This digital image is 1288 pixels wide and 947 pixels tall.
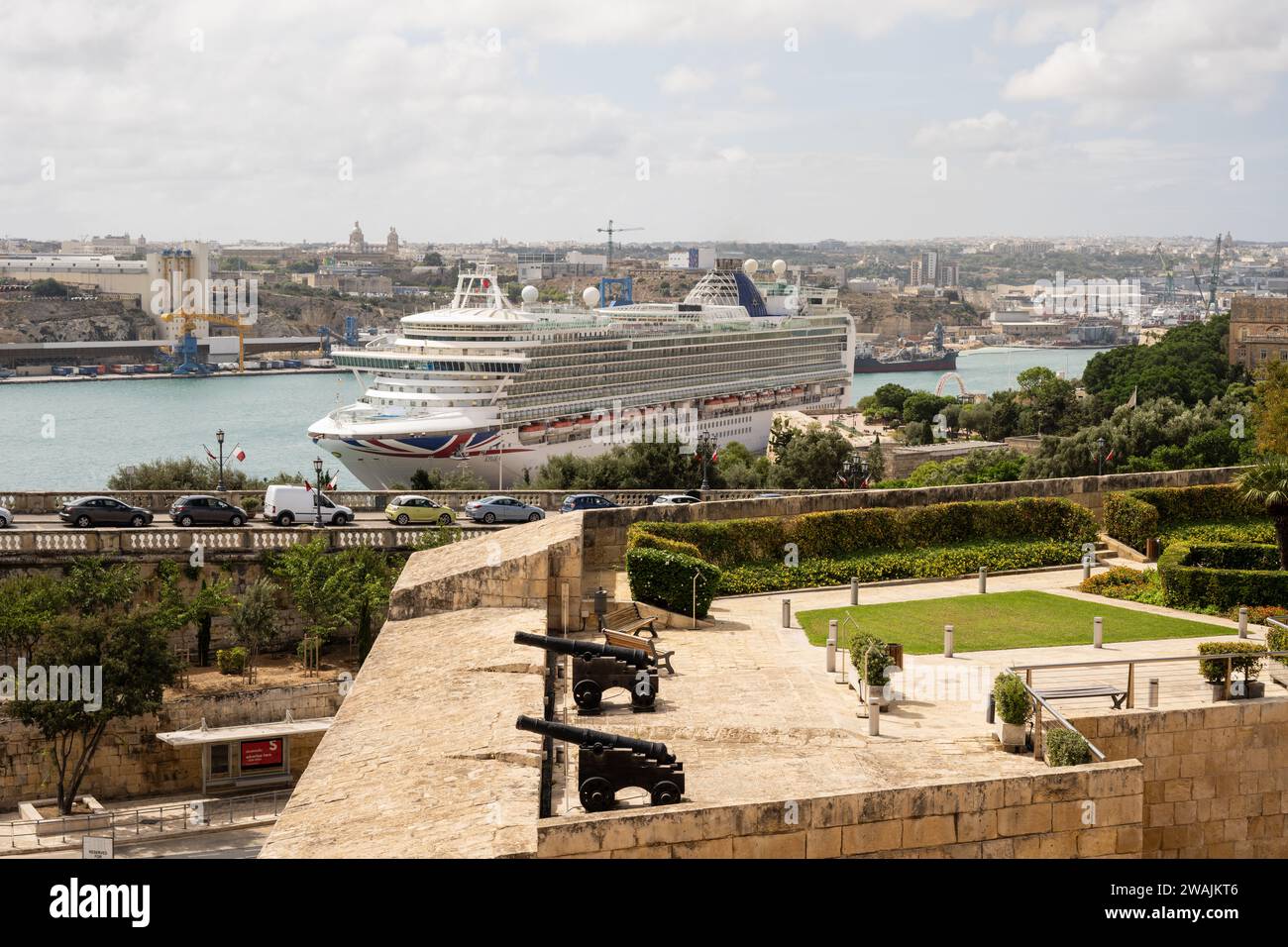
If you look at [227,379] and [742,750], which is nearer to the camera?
[742,750]

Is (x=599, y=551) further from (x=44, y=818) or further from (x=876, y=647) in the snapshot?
(x=44, y=818)

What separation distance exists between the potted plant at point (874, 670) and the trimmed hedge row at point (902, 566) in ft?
13.5

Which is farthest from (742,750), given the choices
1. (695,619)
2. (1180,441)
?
(1180,441)

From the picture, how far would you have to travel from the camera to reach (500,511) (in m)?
25.6

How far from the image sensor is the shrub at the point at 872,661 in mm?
10695

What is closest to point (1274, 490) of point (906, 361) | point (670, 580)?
point (670, 580)

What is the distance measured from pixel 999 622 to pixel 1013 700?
4394mm

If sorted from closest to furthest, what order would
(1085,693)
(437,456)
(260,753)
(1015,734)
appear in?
(1015,734)
(1085,693)
(260,753)
(437,456)

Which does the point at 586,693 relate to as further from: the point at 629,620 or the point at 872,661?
the point at 629,620

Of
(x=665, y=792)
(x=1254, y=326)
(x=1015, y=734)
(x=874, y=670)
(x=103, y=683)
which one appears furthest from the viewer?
(x=1254, y=326)

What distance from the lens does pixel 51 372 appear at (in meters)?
122

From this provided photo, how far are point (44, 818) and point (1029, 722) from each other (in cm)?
1221

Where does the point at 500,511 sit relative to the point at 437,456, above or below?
above

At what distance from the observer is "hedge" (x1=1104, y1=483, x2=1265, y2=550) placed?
16.8 m
